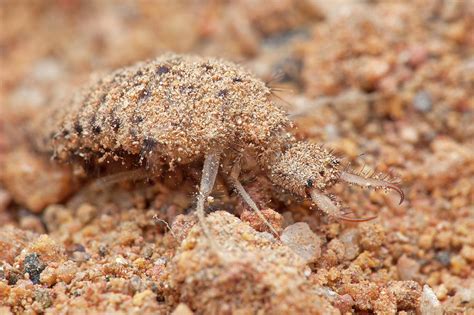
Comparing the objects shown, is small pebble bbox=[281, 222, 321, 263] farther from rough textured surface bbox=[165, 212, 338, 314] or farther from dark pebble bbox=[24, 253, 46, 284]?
dark pebble bbox=[24, 253, 46, 284]

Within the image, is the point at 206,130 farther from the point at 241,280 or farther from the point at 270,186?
the point at 241,280

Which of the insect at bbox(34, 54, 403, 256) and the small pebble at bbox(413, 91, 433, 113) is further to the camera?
the small pebble at bbox(413, 91, 433, 113)

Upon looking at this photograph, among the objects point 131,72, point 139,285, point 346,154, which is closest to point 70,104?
point 131,72

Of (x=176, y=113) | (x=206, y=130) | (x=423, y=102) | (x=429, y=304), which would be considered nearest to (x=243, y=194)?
(x=206, y=130)

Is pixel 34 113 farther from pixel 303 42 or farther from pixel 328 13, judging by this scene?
A: pixel 328 13

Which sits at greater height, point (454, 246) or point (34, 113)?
point (34, 113)

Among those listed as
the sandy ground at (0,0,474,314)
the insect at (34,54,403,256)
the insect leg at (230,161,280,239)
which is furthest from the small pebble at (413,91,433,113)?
the insect leg at (230,161,280,239)
